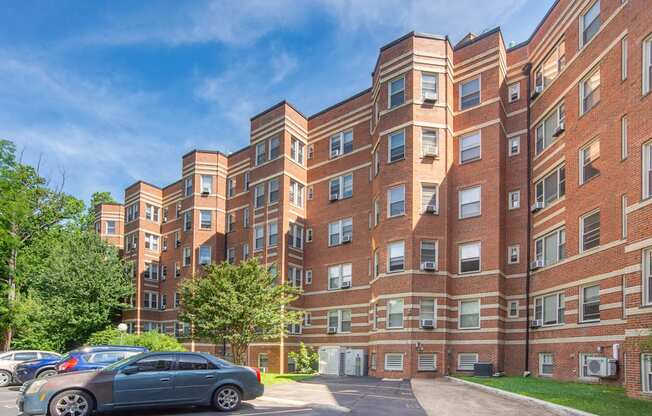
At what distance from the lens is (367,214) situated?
30.1 meters

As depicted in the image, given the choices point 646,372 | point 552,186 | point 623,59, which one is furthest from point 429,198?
point 646,372

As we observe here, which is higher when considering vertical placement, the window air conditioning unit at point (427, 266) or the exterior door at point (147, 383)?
the window air conditioning unit at point (427, 266)

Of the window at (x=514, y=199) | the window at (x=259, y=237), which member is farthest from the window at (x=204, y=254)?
the window at (x=514, y=199)

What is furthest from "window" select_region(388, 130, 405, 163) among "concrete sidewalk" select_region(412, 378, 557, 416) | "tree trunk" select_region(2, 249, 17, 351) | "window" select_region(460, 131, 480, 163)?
"tree trunk" select_region(2, 249, 17, 351)

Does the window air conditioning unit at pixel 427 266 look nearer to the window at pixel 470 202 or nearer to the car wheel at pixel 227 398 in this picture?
the window at pixel 470 202

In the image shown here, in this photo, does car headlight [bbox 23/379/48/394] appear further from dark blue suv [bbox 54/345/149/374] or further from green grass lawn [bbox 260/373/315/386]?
green grass lawn [bbox 260/373/315/386]

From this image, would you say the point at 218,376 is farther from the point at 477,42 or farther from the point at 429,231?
the point at 477,42

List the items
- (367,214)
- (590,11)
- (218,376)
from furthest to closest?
(367,214)
(590,11)
(218,376)

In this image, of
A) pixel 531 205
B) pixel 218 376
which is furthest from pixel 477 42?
pixel 218 376

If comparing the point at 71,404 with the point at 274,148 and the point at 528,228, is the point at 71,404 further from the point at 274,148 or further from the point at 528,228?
the point at 274,148

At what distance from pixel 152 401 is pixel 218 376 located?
5.26ft

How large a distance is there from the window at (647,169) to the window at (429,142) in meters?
11.9

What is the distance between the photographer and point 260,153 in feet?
114

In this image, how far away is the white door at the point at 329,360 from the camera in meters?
27.4
